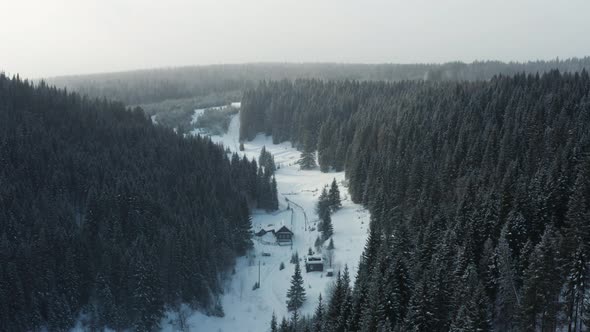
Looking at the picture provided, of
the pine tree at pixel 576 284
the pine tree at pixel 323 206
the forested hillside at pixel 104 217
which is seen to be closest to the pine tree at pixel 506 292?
the pine tree at pixel 576 284

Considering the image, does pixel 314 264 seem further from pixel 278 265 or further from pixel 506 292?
pixel 506 292

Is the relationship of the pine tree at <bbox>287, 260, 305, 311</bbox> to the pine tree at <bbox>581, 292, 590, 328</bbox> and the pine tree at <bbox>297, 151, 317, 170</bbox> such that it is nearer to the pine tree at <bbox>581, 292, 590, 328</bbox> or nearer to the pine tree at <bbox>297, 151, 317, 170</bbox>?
the pine tree at <bbox>581, 292, 590, 328</bbox>

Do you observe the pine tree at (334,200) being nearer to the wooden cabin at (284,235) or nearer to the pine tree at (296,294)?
the wooden cabin at (284,235)

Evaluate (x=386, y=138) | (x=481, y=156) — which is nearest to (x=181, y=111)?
(x=386, y=138)

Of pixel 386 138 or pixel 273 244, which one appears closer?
pixel 273 244

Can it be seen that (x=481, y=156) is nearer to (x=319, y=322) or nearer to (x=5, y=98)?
(x=319, y=322)

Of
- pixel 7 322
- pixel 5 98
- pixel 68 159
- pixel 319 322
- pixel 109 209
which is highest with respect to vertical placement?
pixel 5 98

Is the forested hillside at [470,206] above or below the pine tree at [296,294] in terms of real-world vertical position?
above

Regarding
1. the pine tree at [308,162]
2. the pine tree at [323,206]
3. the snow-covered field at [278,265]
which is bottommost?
the snow-covered field at [278,265]
